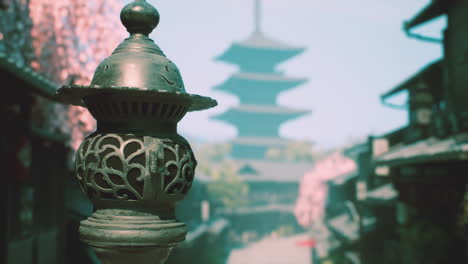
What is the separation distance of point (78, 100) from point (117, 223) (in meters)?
0.84

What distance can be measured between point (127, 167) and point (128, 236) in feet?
1.21

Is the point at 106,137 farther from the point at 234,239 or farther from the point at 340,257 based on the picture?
the point at 234,239

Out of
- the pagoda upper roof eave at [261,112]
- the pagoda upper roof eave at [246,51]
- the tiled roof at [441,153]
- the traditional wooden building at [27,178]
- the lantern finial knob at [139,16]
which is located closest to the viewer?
the lantern finial knob at [139,16]

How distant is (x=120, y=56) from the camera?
270cm

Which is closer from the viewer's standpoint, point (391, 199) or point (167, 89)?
point (167, 89)

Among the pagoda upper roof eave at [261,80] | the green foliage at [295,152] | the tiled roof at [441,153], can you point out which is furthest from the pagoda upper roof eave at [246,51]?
the tiled roof at [441,153]

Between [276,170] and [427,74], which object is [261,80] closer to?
[276,170]

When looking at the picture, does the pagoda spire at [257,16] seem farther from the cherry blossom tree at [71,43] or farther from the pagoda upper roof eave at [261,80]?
the cherry blossom tree at [71,43]

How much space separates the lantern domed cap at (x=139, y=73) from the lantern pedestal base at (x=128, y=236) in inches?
26.7

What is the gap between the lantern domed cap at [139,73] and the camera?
2.53 meters

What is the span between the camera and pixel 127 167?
98.1 inches

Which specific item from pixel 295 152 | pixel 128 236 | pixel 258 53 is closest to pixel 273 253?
pixel 295 152

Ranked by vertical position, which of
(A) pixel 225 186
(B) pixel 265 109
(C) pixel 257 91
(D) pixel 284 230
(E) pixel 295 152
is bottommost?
(D) pixel 284 230

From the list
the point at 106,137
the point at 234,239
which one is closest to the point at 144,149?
the point at 106,137
